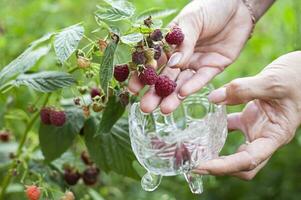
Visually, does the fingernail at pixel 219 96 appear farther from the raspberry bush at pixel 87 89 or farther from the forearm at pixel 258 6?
the forearm at pixel 258 6

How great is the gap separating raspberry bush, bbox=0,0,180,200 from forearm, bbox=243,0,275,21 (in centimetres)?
44

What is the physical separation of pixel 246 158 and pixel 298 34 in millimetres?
1122

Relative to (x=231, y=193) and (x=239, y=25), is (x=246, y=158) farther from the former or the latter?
(x=231, y=193)

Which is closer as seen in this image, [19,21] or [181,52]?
[181,52]

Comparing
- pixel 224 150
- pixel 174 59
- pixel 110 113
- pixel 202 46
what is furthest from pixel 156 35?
pixel 224 150

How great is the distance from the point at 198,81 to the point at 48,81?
34 cm

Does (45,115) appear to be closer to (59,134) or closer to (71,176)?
(59,134)

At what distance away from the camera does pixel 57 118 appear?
1.47m

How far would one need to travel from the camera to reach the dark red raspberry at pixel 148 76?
1.29 metres

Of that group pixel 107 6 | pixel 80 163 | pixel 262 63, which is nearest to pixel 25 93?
pixel 80 163

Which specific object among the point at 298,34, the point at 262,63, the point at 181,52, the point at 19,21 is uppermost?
the point at 181,52

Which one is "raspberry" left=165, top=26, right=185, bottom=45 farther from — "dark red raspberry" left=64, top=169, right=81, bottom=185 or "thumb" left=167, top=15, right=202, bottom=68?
"dark red raspberry" left=64, top=169, right=81, bottom=185

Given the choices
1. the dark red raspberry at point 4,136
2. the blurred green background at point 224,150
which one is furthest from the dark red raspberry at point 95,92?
the blurred green background at point 224,150

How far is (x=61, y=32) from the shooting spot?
1.35 metres
